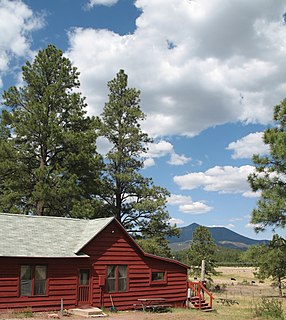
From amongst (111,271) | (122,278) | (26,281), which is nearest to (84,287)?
(111,271)

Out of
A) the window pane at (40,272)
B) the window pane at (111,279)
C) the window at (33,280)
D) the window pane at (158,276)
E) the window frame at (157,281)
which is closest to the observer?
the window at (33,280)

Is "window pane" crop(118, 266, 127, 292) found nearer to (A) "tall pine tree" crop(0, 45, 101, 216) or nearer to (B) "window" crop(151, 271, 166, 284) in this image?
(B) "window" crop(151, 271, 166, 284)

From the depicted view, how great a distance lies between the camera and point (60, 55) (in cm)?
Result: 3616

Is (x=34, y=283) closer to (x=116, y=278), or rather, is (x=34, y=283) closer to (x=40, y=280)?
(x=40, y=280)

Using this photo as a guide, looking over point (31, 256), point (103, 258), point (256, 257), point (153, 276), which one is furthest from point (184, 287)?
point (31, 256)

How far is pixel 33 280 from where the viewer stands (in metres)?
21.1

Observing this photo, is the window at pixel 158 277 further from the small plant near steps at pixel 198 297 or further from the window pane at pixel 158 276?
the small plant near steps at pixel 198 297

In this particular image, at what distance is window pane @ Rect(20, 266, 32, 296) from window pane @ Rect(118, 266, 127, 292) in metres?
5.68

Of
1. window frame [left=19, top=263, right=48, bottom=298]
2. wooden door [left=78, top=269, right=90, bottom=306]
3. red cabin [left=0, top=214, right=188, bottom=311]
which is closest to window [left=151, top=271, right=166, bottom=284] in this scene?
red cabin [left=0, top=214, right=188, bottom=311]

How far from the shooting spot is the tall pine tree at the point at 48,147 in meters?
32.6

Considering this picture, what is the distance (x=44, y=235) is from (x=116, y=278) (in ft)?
16.0

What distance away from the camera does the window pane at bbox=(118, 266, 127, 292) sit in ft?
81.5

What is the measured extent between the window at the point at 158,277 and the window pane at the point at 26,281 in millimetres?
8274

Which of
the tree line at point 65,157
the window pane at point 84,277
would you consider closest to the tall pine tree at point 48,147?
the tree line at point 65,157
